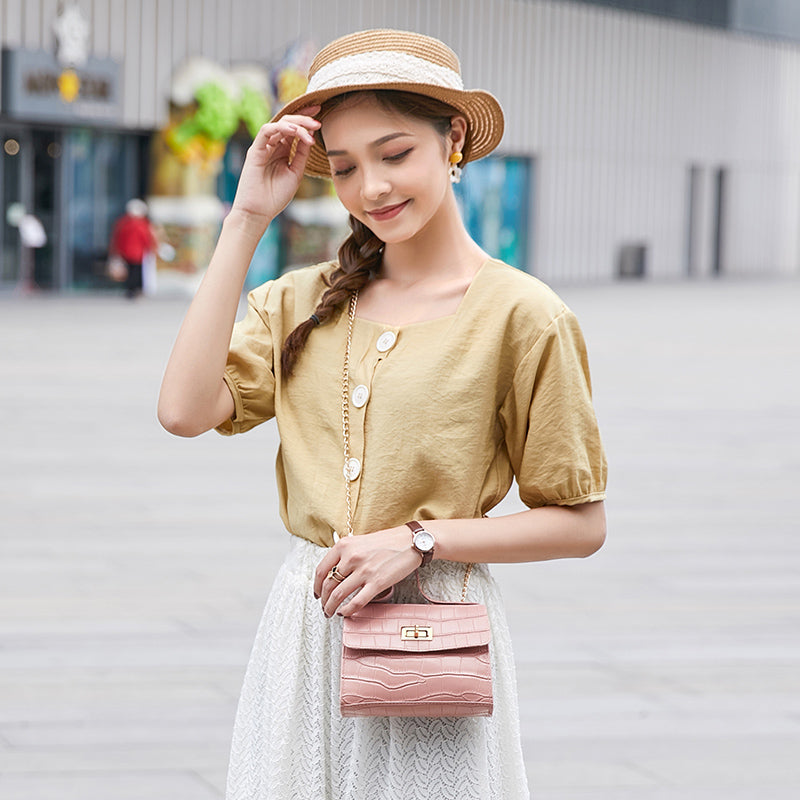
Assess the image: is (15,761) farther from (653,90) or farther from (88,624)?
(653,90)

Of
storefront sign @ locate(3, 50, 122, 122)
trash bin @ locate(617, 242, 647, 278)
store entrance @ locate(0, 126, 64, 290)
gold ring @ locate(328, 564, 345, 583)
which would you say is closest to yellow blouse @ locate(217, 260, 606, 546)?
gold ring @ locate(328, 564, 345, 583)

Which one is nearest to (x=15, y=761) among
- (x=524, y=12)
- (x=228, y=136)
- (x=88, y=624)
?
(x=88, y=624)

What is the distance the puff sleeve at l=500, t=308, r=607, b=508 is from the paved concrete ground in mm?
1976

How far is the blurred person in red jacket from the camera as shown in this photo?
24188 millimetres

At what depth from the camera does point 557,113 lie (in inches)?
1373

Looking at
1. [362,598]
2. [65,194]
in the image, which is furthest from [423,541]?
[65,194]

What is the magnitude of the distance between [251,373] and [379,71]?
0.49 meters

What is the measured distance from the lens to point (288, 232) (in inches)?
1120

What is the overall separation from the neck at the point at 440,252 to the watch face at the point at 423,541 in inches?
15.8

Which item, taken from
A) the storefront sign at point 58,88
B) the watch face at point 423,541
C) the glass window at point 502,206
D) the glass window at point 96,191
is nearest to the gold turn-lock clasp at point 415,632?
the watch face at point 423,541

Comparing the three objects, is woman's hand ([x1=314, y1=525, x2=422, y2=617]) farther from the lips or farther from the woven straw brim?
the woven straw brim

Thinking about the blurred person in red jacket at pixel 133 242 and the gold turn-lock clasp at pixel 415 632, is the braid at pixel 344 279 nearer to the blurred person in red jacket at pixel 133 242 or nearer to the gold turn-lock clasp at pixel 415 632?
the gold turn-lock clasp at pixel 415 632

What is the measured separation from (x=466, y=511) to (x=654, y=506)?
19.2ft

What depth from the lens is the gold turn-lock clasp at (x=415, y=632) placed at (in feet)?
6.12
